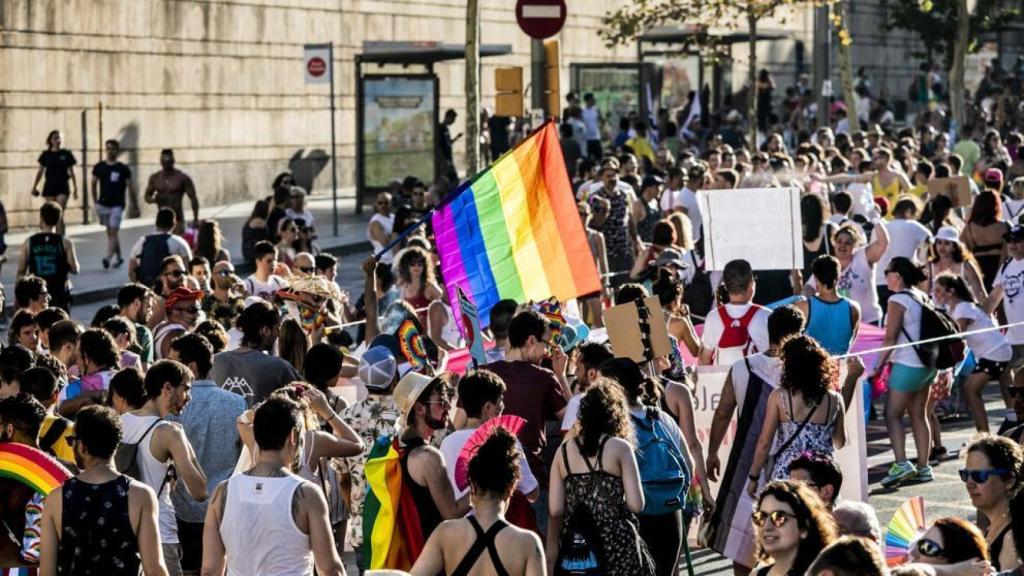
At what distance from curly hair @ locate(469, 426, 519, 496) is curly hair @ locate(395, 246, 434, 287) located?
6.55 meters

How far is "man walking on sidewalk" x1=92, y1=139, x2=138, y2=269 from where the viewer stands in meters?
25.1

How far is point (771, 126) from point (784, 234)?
2759 cm

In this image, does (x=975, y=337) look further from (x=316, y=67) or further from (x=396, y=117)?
(x=396, y=117)

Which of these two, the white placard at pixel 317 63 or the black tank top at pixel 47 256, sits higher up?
the white placard at pixel 317 63

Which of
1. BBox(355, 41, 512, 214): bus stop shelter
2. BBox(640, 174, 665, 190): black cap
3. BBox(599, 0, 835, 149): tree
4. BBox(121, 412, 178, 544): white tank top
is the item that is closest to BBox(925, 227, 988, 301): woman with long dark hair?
BBox(640, 174, 665, 190): black cap

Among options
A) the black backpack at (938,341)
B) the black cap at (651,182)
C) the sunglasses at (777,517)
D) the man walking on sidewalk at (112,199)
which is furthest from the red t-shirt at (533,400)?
the man walking on sidewalk at (112,199)

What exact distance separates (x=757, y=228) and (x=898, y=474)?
121 inches

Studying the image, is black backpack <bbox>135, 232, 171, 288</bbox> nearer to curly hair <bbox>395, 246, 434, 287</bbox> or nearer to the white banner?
curly hair <bbox>395, 246, 434, 287</bbox>

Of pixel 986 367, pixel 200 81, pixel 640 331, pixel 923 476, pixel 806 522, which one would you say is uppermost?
pixel 200 81

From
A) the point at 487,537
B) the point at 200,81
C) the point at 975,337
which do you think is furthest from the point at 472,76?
the point at 487,537

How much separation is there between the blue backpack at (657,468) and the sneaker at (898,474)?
4.48m

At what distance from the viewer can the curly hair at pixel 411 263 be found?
13.5 metres

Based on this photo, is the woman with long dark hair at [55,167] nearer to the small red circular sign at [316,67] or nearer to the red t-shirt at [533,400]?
the small red circular sign at [316,67]

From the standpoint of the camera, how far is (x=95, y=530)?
7188 millimetres
